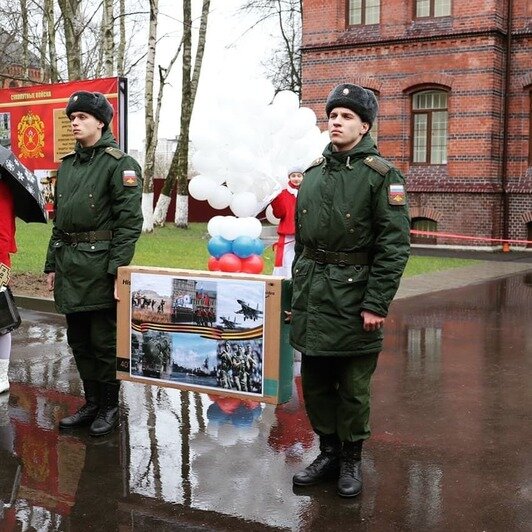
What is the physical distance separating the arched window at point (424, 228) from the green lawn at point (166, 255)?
Result: 362cm

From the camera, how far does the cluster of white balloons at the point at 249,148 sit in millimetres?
A: 7926

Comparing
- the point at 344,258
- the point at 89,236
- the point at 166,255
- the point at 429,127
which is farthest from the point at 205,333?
the point at 429,127

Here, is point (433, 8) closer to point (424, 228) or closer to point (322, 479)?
point (424, 228)

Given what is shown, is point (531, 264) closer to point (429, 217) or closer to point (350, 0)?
point (429, 217)

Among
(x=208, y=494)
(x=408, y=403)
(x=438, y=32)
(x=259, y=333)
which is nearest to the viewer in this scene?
(x=208, y=494)

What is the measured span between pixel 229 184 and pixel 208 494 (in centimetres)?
423

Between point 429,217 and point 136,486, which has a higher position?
point 429,217

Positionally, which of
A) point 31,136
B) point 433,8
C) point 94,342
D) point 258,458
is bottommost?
point 258,458

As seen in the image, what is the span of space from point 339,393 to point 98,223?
1.94m

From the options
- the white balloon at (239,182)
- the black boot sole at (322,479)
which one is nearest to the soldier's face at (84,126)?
A: the black boot sole at (322,479)

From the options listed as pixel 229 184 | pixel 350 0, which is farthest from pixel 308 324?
pixel 350 0

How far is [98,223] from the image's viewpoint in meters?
5.34

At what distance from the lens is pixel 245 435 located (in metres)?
5.50

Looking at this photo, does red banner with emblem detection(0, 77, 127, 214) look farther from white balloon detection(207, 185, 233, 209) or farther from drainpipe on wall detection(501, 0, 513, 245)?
drainpipe on wall detection(501, 0, 513, 245)
